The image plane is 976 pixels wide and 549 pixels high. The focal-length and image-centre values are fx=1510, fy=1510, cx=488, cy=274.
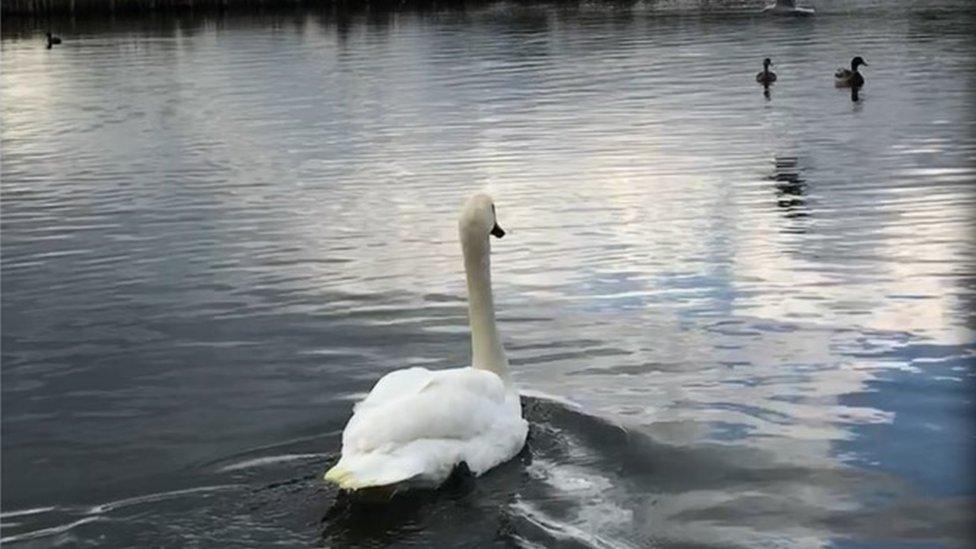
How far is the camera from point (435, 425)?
24.2 feet

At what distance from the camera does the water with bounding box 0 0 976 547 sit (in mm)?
7559

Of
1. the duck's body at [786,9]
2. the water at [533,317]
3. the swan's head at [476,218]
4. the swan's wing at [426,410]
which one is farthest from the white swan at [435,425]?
the duck's body at [786,9]

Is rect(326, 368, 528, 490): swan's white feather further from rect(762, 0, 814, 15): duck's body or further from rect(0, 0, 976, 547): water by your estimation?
rect(762, 0, 814, 15): duck's body

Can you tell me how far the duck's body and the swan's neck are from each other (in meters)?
57.6

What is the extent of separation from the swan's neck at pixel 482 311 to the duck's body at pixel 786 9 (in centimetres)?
5764

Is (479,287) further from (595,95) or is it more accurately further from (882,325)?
(595,95)

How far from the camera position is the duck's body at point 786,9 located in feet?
213

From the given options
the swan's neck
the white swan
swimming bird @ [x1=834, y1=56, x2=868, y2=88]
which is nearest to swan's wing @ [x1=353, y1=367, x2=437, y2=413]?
the white swan

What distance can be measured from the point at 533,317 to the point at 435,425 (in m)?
4.69

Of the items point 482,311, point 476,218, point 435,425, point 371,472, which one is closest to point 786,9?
point 476,218

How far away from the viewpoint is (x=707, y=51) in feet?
151

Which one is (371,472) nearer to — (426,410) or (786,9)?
(426,410)

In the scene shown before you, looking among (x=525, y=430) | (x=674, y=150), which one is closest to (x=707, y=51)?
(x=674, y=150)

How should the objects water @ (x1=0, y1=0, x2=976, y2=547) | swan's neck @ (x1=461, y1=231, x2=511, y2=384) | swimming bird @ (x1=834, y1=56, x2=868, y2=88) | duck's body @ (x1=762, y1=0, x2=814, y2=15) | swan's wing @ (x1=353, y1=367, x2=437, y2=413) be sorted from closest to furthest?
water @ (x1=0, y1=0, x2=976, y2=547), swan's wing @ (x1=353, y1=367, x2=437, y2=413), swan's neck @ (x1=461, y1=231, x2=511, y2=384), swimming bird @ (x1=834, y1=56, x2=868, y2=88), duck's body @ (x1=762, y1=0, x2=814, y2=15)
